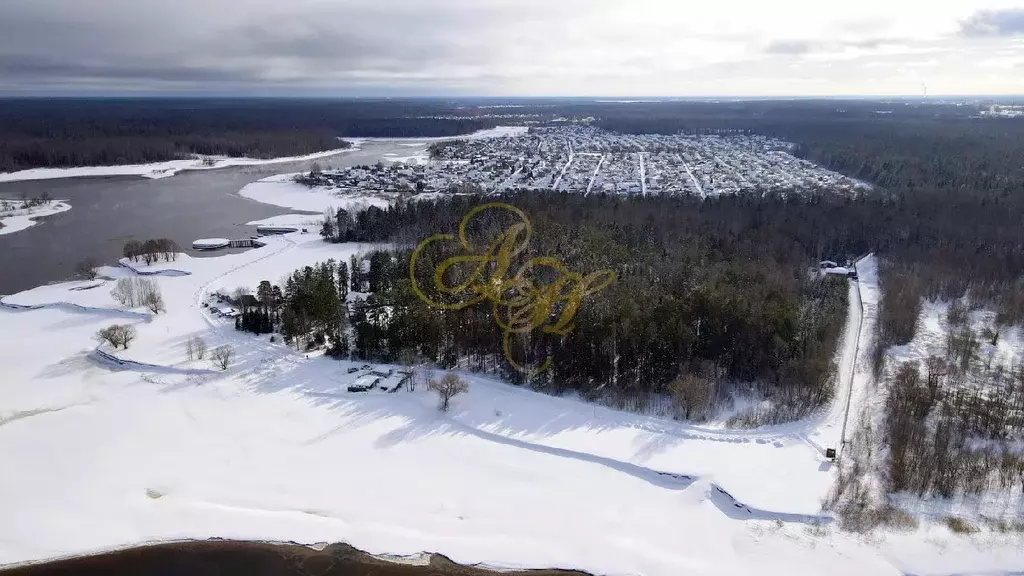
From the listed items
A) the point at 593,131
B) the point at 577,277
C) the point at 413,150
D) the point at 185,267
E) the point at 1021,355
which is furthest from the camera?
the point at 593,131

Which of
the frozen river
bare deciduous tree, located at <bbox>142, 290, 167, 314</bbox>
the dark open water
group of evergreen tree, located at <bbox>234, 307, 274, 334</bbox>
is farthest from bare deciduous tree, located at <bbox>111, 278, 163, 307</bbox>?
the dark open water

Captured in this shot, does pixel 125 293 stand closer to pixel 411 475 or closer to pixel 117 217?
pixel 411 475

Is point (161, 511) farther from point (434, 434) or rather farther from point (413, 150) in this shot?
point (413, 150)

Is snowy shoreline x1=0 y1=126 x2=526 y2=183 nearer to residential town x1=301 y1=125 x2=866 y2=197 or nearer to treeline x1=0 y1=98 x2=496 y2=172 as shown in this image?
treeline x1=0 y1=98 x2=496 y2=172

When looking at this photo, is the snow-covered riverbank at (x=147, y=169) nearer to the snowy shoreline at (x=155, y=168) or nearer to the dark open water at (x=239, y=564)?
the snowy shoreline at (x=155, y=168)

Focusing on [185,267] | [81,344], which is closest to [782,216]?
[185,267]

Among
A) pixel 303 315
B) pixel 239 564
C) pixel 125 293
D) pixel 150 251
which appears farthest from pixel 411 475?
pixel 150 251

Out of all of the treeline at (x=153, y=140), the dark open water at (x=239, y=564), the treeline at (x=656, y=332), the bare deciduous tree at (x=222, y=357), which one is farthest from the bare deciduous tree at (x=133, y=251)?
the treeline at (x=153, y=140)
